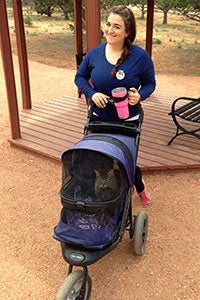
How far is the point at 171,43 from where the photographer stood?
1650 centimetres

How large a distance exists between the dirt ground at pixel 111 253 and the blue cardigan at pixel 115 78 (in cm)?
124

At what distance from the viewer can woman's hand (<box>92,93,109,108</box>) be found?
264 cm

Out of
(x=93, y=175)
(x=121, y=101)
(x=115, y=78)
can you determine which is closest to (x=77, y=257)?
(x=93, y=175)

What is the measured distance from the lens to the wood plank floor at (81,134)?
14.6 feet

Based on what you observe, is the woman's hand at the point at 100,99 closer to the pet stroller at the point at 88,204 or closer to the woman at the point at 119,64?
the woman at the point at 119,64

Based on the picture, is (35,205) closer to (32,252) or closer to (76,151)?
(32,252)

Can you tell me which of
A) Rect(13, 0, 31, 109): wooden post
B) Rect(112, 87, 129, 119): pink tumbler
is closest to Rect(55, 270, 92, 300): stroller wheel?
Rect(112, 87, 129, 119): pink tumbler

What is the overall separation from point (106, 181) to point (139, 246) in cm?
90

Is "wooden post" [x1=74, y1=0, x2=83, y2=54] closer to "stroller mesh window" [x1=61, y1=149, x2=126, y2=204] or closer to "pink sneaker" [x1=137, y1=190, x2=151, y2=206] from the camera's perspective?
"pink sneaker" [x1=137, y1=190, x2=151, y2=206]

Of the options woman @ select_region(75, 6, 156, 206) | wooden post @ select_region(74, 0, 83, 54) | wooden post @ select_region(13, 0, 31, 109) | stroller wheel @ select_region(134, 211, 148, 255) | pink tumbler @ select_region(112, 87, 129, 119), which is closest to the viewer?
pink tumbler @ select_region(112, 87, 129, 119)

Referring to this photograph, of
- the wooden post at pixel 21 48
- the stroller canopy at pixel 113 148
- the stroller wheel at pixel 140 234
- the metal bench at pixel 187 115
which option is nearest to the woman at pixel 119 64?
the stroller canopy at pixel 113 148

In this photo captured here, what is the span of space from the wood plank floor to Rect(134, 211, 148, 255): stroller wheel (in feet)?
4.49

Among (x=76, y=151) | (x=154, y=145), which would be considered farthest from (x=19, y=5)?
(x=76, y=151)

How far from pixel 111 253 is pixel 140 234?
0.38 metres
